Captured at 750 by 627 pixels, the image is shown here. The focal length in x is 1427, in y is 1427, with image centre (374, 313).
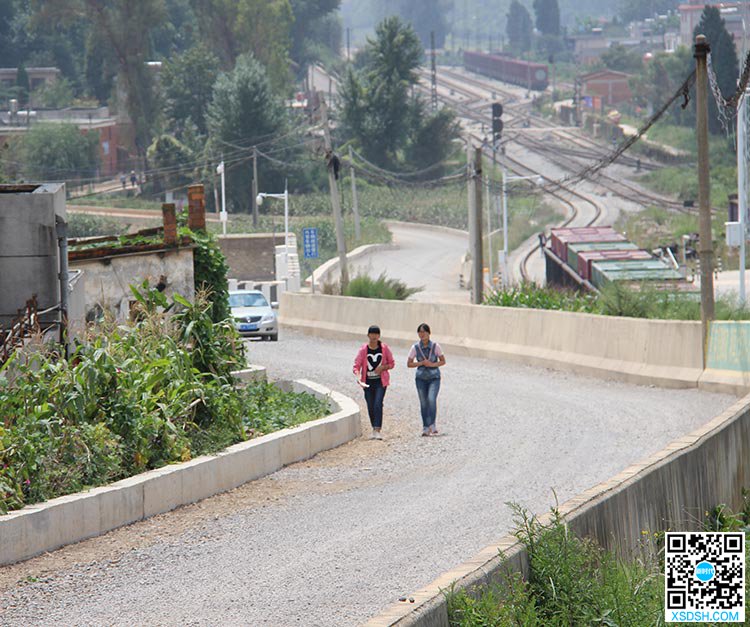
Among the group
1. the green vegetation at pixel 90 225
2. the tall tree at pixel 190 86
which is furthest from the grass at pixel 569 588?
the tall tree at pixel 190 86

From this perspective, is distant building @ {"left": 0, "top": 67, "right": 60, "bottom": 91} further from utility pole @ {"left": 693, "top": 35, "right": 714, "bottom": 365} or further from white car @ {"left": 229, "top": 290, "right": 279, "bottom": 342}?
utility pole @ {"left": 693, "top": 35, "right": 714, "bottom": 365}

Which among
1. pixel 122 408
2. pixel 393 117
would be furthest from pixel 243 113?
pixel 122 408

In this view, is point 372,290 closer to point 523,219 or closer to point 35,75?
point 523,219

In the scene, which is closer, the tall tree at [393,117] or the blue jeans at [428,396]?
the blue jeans at [428,396]

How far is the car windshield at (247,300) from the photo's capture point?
3712 cm

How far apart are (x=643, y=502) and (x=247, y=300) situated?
2676 cm

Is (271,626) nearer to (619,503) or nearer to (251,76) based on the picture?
(619,503)

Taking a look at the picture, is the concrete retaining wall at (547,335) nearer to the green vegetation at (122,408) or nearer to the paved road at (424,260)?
the green vegetation at (122,408)

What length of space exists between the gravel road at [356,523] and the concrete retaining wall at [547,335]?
1224 millimetres

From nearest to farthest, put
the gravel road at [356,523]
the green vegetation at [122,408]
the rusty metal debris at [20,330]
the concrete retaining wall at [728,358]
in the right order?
the gravel road at [356,523] → the green vegetation at [122,408] → the rusty metal debris at [20,330] → the concrete retaining wall at [728,358]

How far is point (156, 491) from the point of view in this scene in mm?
13859

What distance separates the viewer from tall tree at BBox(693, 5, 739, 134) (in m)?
129

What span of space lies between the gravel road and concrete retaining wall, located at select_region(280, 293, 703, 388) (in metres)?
1.22

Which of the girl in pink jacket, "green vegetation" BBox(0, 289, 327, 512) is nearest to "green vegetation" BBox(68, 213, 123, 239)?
the girl in pink jacket
